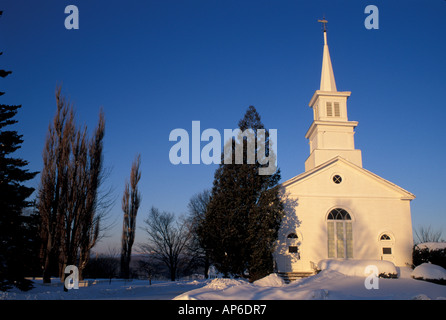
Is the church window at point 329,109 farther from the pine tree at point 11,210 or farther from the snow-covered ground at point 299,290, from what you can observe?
the pine tree at point 11,210

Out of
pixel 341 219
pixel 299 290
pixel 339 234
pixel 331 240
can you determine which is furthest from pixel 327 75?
pixel 299 290

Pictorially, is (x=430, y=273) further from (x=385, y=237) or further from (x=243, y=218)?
(x=243, y=218)

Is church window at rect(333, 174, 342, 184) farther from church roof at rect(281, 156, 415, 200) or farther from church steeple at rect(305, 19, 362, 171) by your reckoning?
church steeple at rect(305, 19, 362, 171)

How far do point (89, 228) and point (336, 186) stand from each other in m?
15.0

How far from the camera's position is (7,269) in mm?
15000

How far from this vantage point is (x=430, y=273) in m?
18.5

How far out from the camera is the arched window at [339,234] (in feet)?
73.5

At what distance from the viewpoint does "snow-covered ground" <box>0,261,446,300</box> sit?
11.3m

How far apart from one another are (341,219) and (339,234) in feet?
3.11

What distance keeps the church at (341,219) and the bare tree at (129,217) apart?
13.1 metres

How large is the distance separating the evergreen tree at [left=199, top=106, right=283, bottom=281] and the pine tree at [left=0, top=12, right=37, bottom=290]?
9.65 meters
